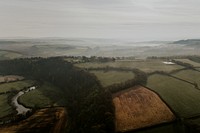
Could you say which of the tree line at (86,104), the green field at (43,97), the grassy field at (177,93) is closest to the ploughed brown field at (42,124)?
the tree line at (86,104)

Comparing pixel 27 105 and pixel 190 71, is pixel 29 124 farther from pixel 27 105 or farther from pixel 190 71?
pixel 190 71

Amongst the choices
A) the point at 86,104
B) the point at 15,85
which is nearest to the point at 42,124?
the point at 86,104

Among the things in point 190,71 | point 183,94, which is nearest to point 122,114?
point 183,94

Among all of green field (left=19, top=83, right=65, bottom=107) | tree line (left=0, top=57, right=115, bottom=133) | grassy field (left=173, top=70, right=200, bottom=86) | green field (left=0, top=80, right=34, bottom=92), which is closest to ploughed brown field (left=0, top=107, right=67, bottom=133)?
tree line (left=0, top=57, right=115, bottom=133)

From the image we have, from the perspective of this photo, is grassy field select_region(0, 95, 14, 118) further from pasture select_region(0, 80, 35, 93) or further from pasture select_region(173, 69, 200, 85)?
pasture select_region(173, 69, 200, 85)

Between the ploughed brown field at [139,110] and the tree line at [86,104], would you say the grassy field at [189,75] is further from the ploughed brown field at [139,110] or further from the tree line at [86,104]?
the tree line at [86,104]
